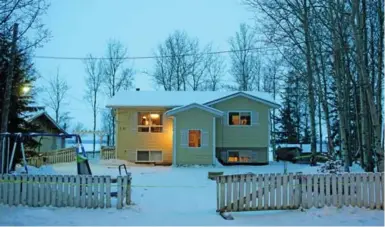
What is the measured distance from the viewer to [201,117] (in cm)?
2605

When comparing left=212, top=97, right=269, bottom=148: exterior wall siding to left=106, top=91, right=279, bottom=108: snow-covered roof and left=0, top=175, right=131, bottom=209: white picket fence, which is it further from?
left=0, top=175, right=131, bottom=209: white picket fence

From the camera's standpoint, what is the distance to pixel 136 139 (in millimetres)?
27266

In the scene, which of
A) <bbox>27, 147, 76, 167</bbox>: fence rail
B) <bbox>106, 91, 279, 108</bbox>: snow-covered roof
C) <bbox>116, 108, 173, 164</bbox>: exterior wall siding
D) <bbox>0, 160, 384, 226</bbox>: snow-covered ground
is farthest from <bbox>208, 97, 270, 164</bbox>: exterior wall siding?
<bbox>0, 160, 384, 226</bbox>: snow-covered ground

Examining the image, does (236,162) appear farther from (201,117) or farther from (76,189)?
(76,189)

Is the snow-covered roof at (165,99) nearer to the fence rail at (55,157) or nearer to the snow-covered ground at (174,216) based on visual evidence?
the fence rail at (55,157)

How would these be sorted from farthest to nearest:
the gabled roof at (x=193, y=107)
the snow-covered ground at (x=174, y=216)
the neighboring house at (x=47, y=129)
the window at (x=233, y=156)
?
the neighboring house at (x=47, y=129) → the window at (x=233, y=156) → the gabled roof at (x=193, y=107) → the snow-covered ground at (x=174, y=216)

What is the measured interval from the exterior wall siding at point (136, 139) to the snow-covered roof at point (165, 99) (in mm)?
476

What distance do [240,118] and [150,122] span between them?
19.8 ft

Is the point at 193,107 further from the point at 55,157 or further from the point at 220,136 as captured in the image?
the point at 55,157

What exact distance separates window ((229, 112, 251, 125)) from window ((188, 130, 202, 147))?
8.20ft

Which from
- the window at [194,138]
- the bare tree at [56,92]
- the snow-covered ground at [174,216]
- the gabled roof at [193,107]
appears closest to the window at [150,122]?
the gabled roof at [193,107]

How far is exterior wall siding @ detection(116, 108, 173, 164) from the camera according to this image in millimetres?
27250

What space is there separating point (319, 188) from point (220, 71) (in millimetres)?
38076

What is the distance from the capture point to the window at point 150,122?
27.4m
